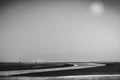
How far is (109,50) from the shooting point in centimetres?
179

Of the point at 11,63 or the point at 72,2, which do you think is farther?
the point at 72,2

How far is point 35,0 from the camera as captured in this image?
186 centimetres

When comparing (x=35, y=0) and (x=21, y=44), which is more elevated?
(x=35, y=0)

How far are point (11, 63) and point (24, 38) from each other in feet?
1.08

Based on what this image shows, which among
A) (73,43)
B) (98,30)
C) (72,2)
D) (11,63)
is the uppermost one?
(72,2)

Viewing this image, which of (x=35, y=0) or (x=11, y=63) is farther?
(x=35, y=0)

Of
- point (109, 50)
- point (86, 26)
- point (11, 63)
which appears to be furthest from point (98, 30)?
point (11, 63)

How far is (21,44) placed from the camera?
5.88 feet

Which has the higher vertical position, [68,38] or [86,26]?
[86,26]

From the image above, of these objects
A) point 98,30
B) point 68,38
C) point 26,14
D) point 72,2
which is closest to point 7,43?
point 26,14

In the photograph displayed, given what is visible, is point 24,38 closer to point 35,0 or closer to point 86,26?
point 35,0

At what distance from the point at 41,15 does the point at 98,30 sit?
725 mm

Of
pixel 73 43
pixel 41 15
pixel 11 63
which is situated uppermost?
pixel 41 15

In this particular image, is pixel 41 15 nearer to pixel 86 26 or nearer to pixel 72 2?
pixel 72 2
